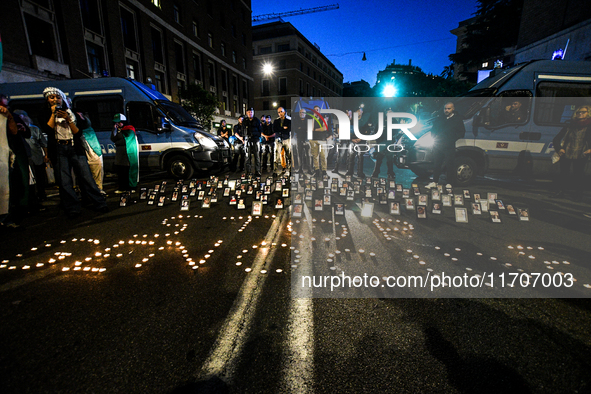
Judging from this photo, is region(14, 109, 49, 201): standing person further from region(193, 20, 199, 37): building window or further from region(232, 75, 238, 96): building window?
region(232, 75, 238, 96): building window

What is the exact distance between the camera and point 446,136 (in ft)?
23.0

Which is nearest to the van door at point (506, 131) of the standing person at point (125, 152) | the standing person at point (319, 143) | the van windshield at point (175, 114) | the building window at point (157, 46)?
the standing person at point (319, 143)

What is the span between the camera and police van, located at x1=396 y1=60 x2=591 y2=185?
7.04m

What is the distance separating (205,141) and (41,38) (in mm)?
14698

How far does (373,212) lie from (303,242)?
6.40ft

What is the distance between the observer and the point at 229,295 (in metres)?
2.43

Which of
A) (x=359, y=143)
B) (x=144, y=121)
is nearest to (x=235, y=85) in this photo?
(x=144, y=121)

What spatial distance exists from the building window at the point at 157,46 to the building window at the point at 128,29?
88.3 inches

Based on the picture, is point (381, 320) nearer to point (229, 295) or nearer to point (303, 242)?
point (229, 295)

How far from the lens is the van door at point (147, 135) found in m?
8.27

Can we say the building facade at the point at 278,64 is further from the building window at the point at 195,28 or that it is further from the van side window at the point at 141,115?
the van side window at the point at 141,115

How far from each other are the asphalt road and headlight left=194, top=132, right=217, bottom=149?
489cm

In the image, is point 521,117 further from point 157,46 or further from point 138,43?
point 157,46

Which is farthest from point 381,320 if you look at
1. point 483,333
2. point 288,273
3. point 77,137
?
point 77,137
